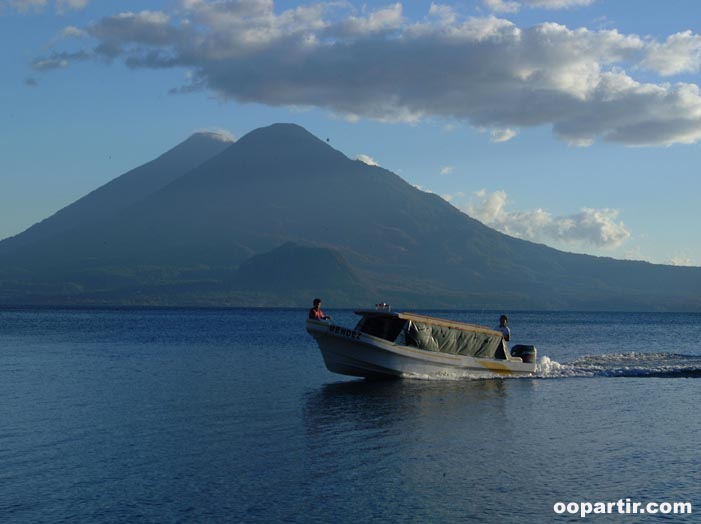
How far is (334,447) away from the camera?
25.6 metres

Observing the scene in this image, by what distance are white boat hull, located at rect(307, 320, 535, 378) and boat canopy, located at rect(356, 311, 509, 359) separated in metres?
0.48

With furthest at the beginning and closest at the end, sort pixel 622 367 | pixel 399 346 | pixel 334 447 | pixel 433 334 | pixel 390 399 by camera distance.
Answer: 1. pixel 622 367
2. pixel 433 334
3. pixel 399 346
4. pixel 390 399
5. pixel 334 447

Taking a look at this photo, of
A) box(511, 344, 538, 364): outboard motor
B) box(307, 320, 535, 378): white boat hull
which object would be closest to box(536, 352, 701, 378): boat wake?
box(511, 344, 538, 364): outboard motor

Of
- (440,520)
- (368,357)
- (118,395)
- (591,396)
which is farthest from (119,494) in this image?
(591,396)

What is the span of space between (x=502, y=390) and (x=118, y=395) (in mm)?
18097

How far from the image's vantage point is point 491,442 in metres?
27.0

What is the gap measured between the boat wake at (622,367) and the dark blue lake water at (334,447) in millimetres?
1533

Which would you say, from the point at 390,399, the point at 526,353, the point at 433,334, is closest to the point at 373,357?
the point at 433,334

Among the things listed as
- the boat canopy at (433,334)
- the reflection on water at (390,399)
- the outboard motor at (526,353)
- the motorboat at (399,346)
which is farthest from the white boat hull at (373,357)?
the outboard motor at (526,353)

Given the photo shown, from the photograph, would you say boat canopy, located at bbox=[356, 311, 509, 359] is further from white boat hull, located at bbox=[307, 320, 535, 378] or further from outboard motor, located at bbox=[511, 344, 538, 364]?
outboard motor, located at bbox=[511, 344, 538, 364]

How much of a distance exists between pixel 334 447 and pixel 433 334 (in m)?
18.1

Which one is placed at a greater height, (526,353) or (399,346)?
(399,346)

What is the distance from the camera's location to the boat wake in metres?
48.7

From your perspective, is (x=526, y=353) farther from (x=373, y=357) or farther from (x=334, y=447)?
(x=334, y=447)
